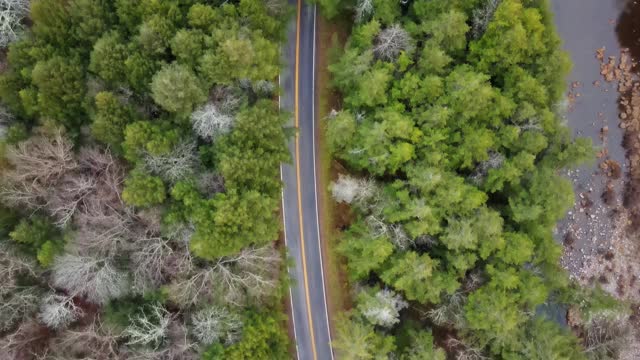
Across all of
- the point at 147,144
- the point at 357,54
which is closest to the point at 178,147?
the point at 147,144

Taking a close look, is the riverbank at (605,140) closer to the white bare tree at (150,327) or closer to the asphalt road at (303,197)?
the asphalt road at (303,197)

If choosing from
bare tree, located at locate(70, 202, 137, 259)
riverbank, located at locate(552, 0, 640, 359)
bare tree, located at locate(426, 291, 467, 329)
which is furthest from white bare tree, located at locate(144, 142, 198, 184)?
riverbank, located at locate(552, 0, 640, 359)

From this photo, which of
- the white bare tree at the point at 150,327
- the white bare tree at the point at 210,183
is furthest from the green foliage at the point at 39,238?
the white bare tree at the point at 210,183

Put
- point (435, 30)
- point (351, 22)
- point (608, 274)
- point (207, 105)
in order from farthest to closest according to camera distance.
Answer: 1. point (608, 274)
2. point (351, 22)
3. point (435, 30)
4. point (207, 105)

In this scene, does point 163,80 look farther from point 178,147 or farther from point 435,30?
point 435,30

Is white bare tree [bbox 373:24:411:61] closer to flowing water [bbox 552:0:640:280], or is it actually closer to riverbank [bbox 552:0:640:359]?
flowing water [bbox 552:0:640:280]

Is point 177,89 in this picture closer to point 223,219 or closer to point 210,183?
point 210,183
